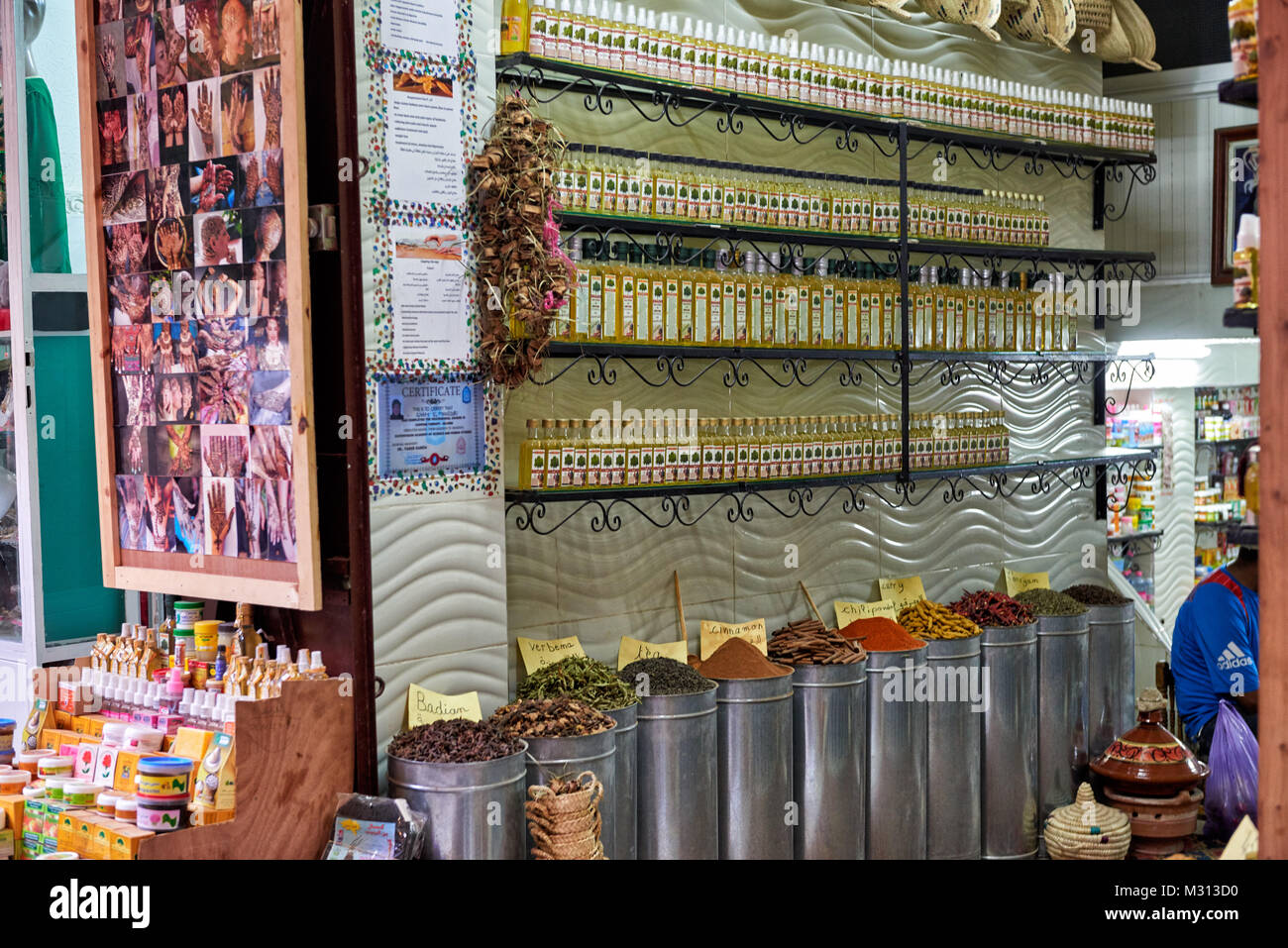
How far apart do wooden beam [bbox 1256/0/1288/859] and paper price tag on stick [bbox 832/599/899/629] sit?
3.58 meters

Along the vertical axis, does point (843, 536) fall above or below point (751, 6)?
below

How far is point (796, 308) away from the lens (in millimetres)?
5695

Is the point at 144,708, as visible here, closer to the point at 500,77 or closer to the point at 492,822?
the point at 492,822

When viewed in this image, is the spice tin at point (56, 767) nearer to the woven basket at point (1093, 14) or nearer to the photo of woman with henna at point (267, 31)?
the photo of woman with henna at point (267, 31)

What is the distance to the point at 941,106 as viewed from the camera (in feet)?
21.2

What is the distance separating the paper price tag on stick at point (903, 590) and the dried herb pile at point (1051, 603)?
0.50m

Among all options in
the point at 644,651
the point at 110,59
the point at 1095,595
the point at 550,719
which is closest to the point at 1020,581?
the point at 1095,595

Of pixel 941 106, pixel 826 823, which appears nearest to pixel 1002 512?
pixel 941 106

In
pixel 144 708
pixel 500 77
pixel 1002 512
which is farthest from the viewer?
pixel 1002 512

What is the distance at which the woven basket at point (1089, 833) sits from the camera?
489 centimetres

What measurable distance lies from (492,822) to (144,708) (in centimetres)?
128

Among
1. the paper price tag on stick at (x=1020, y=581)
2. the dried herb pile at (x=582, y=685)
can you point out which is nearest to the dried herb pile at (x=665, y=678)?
the dried herb pile at (x=582, y=685)

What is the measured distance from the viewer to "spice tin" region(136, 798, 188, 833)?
3.83 metres

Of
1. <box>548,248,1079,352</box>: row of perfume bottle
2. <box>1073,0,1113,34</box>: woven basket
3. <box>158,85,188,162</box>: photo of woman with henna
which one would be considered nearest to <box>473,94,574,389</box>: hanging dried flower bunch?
<box>548,248,1079,352</box>: row of perfume bottle
